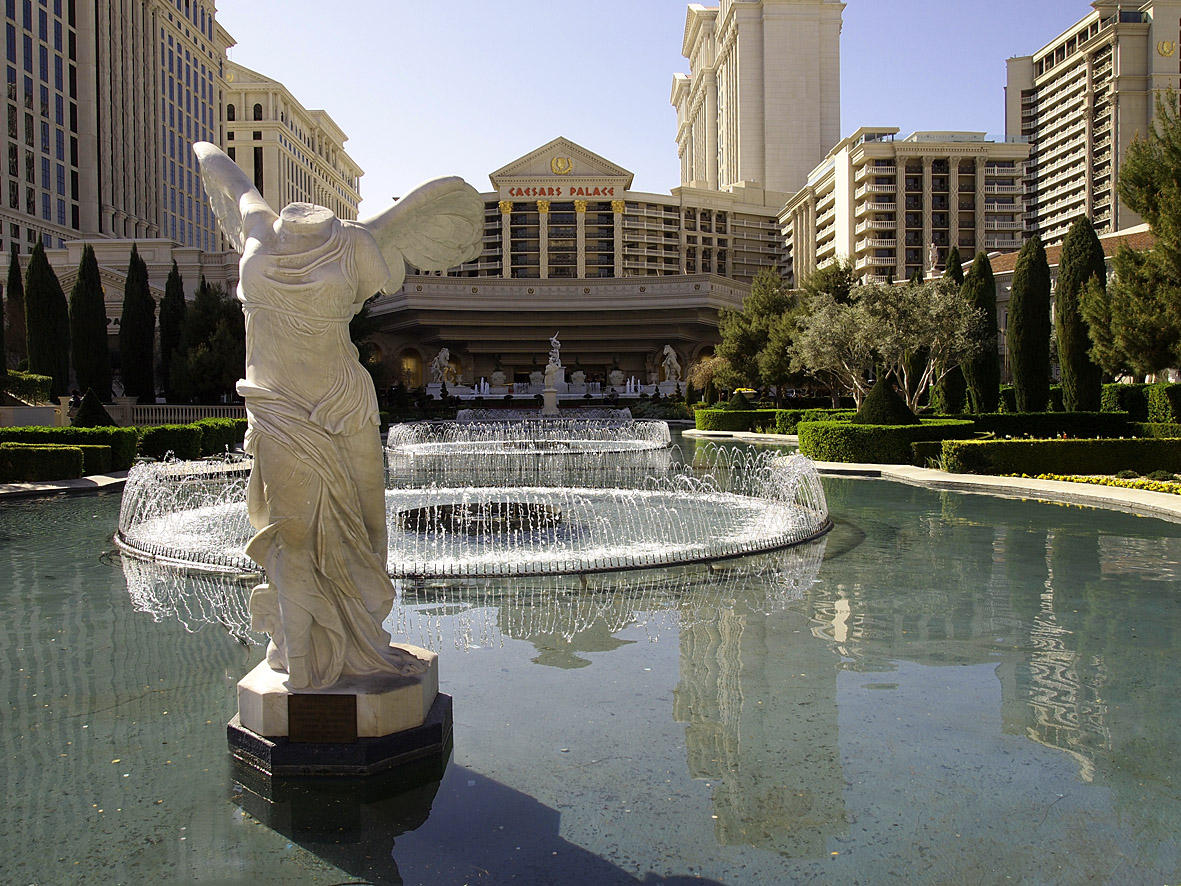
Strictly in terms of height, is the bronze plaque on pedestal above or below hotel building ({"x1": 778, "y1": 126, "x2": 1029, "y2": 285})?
below

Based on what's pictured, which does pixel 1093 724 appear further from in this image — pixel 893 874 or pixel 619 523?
pixel 619 523

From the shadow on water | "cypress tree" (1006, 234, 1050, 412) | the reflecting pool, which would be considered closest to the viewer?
the shadow on water

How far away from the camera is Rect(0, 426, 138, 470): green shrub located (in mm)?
18891

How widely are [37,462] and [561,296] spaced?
144ft

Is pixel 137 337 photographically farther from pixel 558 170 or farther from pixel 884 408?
pixel 558 170

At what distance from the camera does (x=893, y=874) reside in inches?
133

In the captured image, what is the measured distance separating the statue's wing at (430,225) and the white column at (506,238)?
247 ft

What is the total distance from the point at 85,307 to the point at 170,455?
1506 centimetres

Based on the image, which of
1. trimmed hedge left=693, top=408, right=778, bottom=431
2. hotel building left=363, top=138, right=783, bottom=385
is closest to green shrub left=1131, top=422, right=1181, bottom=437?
trimmed hedge left=693, top=408, right=778, bottom=431

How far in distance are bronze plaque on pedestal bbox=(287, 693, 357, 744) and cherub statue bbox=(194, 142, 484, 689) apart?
0.09m

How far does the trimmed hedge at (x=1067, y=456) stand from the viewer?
1691cm

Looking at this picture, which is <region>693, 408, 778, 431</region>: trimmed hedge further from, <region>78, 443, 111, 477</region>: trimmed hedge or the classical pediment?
the classical pediment

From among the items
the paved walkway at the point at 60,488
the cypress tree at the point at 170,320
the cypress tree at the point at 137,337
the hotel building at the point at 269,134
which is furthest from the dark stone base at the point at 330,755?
the hotel building at the point at 269,134

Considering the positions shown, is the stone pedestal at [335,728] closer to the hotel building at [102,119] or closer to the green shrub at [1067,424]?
the green shrub at [1067,424]
